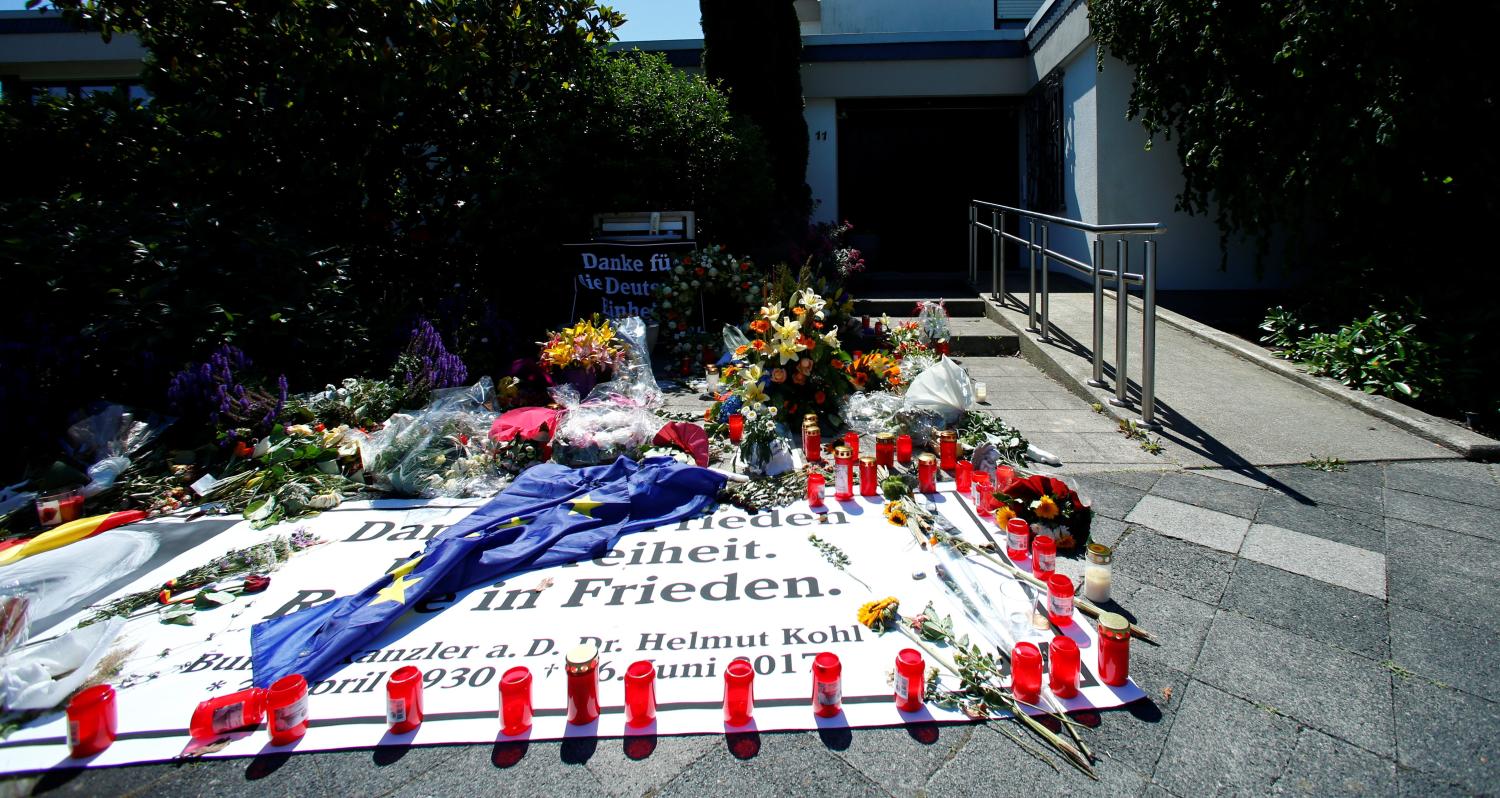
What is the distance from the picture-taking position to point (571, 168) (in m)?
7.23

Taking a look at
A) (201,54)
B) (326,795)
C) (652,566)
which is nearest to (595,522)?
(652,566)

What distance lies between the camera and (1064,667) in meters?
2.08

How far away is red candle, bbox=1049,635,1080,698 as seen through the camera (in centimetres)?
208

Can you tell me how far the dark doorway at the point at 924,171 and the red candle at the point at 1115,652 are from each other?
30.9 feet

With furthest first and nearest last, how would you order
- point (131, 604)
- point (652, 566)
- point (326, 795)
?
point (652, 566), point (131, 604), point (326, 795)

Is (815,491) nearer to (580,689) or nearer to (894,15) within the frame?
(580,689)

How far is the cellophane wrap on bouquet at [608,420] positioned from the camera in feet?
13.6

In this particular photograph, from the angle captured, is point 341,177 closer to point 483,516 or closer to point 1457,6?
point 483,516

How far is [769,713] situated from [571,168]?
20.3 feet

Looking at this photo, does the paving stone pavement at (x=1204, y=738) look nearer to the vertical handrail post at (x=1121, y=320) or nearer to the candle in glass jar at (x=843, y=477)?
the candle in glass jar at (x=843, y=477)

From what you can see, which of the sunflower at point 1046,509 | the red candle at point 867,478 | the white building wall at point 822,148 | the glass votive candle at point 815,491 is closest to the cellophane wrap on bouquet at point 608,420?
the glass votive candle at point 815,491

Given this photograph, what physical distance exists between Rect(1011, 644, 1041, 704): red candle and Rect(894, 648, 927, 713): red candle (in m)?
0.25

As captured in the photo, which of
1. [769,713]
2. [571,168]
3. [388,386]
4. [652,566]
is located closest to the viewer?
[769,713]

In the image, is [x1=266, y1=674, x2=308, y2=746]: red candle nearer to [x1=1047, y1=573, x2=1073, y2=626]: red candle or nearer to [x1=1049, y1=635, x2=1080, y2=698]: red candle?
[x1=1049, y1=635, x2=1080, y2=698]: red candle
